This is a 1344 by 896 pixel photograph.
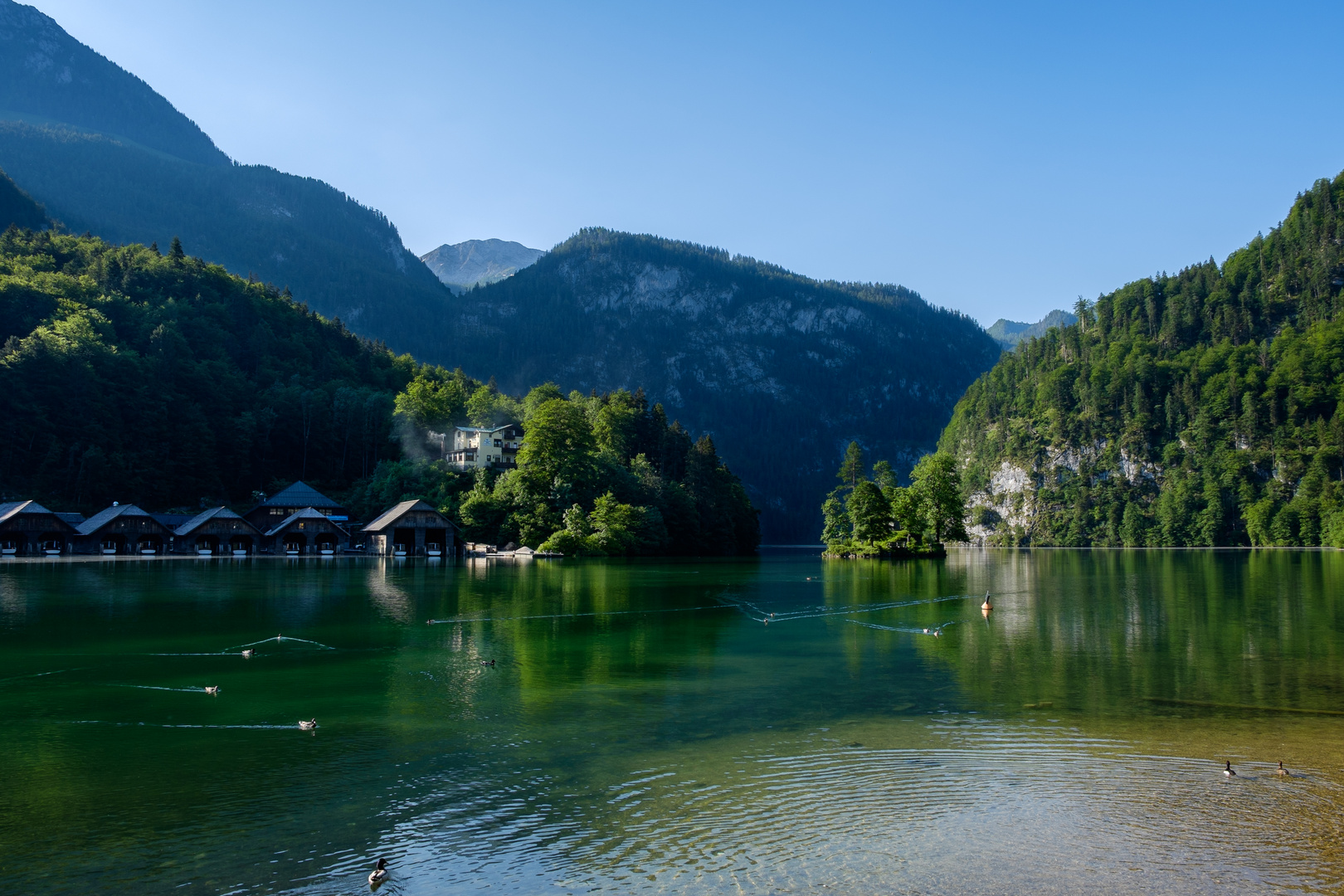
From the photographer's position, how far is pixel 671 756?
15.9 meters

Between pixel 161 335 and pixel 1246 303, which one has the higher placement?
pixel 1246 303

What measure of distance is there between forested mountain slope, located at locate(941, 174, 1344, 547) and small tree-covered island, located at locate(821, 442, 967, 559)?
199 ft

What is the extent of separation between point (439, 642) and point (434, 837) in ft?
63.0

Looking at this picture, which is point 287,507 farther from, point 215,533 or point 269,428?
point 269,428

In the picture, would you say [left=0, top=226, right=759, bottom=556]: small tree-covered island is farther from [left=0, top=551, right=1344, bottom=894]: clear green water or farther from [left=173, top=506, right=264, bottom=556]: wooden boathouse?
[left=0, top=551, right=1344, bottom=894]: clear green water

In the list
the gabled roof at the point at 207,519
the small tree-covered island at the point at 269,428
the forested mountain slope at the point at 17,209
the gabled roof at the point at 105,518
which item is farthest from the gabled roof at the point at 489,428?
the forested mountain slope at the point at 17,209

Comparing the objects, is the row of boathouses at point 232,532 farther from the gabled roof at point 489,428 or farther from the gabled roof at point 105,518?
the gabled roof at point 489,428

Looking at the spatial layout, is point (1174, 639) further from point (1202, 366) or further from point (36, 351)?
point (1202, 366)

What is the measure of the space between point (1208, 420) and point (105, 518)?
174759 mm

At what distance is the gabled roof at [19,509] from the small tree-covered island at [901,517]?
84262mm

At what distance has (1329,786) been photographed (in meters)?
14.2

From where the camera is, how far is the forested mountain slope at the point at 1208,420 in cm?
14362

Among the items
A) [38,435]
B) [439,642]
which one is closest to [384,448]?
[38,435]

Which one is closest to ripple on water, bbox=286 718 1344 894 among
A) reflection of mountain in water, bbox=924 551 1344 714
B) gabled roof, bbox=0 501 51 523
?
reflection of mountain in water, bbox=924 551 1344 714
